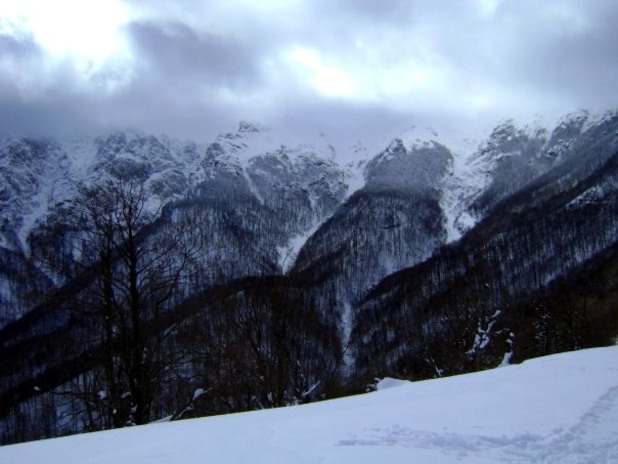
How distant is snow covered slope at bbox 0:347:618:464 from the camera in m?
4.62

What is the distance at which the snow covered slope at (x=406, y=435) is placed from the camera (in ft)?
15.2

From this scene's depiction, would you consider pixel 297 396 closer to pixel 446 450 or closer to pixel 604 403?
pixel 604 403

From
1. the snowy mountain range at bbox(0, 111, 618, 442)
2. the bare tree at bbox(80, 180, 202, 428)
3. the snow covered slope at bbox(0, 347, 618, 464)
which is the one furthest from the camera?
the snowy mountain range at bbox(0, 111, 618, 442)

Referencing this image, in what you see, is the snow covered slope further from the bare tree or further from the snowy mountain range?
the snowy mountain range

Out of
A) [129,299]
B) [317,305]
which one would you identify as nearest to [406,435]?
[129,299]

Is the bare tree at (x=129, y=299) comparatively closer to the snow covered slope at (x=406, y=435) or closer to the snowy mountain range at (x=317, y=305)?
the snowy mountain range at (x=317, y=305)

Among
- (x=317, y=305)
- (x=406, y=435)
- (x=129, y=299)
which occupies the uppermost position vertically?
(x=317, y=305)

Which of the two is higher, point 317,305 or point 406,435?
point 317,305

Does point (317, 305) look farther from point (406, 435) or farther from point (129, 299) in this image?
point (406, 435)

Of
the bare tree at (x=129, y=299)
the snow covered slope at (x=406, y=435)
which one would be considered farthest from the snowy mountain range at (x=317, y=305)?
the snow covered slope at (x=406, y=435)

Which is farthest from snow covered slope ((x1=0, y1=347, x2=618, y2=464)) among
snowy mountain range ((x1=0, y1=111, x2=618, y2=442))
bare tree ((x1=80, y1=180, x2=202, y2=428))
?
snowy mountain range ((x1=0, y1=111, x2=618, y2=442))

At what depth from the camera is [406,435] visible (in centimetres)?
523

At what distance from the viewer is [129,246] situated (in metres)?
12.9

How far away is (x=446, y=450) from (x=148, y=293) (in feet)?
30.8
